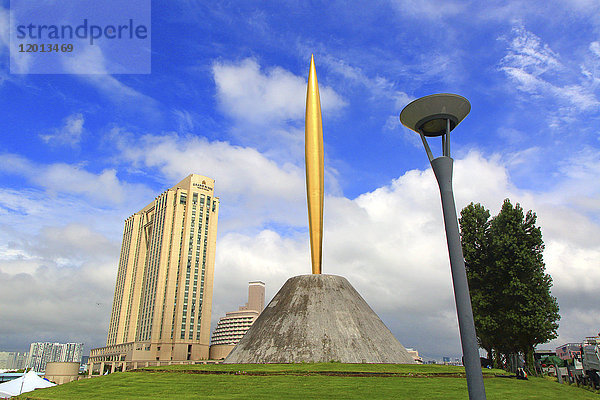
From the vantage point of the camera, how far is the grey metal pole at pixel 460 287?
10.5 meters

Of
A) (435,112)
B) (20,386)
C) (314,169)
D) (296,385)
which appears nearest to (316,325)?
(296,385)

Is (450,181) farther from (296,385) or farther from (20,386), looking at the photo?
(20,386)

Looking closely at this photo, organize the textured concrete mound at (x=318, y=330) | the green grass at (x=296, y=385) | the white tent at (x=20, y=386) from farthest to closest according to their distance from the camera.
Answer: the white tent at (x=20, y=386), the textured concrete mound at (x=318, y=330), the green grass at (x=296, y=385)

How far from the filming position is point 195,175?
132 metres

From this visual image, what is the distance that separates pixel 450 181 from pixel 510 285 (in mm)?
31322

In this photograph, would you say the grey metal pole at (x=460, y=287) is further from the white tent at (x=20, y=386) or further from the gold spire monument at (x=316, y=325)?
the white tent at (x=20, y=386)

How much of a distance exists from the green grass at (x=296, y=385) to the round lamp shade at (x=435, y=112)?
11.9 m

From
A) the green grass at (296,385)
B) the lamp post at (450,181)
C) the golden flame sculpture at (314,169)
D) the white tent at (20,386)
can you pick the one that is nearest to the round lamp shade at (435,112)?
the lamp post at (450,181)

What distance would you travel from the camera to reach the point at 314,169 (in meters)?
43.3

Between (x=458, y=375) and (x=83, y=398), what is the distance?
2070 centimetres

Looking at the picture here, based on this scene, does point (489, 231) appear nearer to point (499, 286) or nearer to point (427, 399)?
point (499, 286)

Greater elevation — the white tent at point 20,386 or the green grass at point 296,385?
the green grass at point 296,385

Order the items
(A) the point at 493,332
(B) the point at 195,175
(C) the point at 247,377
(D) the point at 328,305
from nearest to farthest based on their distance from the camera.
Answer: (C) the point at 247,377
(D) the point at 328,305
(A) the point at 493,332
(B) the point at 195,175

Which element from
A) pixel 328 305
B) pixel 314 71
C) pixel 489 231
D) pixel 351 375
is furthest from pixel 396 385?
pixel 314 71
